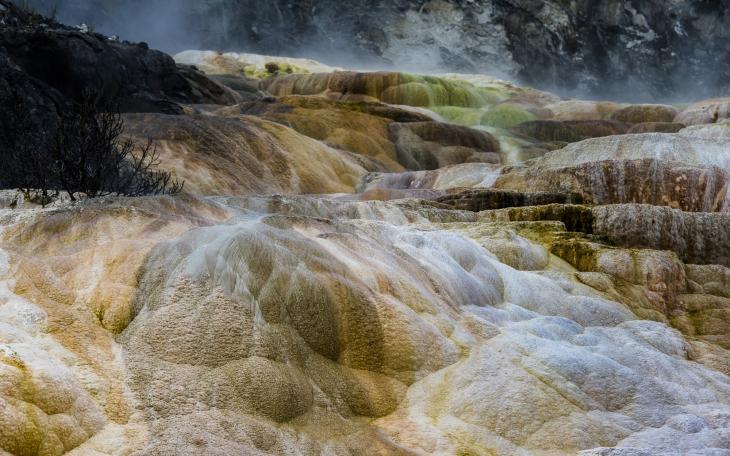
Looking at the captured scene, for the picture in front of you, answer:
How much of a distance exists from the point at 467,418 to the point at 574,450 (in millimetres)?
853

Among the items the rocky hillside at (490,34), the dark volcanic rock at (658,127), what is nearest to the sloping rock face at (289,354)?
the dark volcanic rock at (658,127)

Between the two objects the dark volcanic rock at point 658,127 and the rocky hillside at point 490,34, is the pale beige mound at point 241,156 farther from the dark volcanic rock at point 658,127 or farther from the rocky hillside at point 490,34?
the rocky hillside at point 490,34

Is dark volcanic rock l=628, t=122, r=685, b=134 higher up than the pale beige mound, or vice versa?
dark volcanic rock l=628, t=122, r=685, b=134

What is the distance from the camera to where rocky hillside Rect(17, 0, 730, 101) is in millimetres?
51938

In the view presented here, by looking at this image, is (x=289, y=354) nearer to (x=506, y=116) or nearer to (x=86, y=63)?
(x=86, y=63)

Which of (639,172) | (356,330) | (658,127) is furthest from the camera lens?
(658,127)

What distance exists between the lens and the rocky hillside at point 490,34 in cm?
5194

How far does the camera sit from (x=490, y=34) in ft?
172

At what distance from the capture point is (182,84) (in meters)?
27.9

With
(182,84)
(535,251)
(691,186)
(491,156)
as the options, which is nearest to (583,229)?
(535,251)

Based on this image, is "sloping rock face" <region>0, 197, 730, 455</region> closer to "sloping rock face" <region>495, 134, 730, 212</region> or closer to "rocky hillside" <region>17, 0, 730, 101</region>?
"sloping rock face" <region>495, 134, 730, 212</region>

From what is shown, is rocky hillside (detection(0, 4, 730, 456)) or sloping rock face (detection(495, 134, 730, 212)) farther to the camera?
sloping rock face (detection(495, 134, 730, 212))

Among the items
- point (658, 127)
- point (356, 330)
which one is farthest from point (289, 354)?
point (658, 127)

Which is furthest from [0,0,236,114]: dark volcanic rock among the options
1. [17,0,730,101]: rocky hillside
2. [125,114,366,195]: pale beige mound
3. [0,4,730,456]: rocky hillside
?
[17,0,730,101]: rocky hillside
